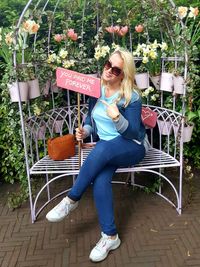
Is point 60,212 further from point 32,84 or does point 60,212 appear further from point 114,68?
point 114,68

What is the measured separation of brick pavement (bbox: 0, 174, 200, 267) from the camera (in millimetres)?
2721

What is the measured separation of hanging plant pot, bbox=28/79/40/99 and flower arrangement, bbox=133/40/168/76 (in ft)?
3.34

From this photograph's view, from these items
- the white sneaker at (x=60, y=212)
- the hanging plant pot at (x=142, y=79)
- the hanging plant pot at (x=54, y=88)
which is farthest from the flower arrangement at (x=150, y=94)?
the white sneaker at (x=60, y=212)

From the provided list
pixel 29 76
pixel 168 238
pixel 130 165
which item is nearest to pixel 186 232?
pixel 168 238

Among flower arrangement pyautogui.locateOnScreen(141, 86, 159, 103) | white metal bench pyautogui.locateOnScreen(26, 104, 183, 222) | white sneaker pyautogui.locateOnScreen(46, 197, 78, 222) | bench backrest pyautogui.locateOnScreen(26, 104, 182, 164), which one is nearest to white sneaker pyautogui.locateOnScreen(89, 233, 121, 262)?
white sneaker pyautogui.locateOnScreen(46, 197, 78, 222)

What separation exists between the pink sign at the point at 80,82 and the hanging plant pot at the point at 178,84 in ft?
2.80

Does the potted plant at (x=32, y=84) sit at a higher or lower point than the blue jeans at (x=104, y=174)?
higher

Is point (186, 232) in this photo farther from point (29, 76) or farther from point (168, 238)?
point (29, 76)

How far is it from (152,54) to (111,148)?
3.54 ft

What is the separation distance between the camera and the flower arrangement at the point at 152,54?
328cm

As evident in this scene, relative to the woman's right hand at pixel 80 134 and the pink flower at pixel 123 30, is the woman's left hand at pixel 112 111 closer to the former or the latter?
the woman's right hand at pixel 80 134

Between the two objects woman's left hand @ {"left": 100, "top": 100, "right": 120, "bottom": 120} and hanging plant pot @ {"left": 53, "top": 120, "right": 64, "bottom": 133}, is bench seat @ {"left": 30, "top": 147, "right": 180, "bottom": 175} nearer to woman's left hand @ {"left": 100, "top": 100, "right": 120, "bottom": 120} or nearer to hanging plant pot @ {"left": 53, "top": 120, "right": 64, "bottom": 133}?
hanging plant pot @ {"left": 53, "top": 120, "right": 64, "bottom": 133}

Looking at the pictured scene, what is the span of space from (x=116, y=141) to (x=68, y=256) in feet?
3.29

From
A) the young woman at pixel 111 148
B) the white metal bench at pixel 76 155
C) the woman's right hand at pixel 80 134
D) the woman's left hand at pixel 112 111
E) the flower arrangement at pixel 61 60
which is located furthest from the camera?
the flower arrangement at pixel 61 60
